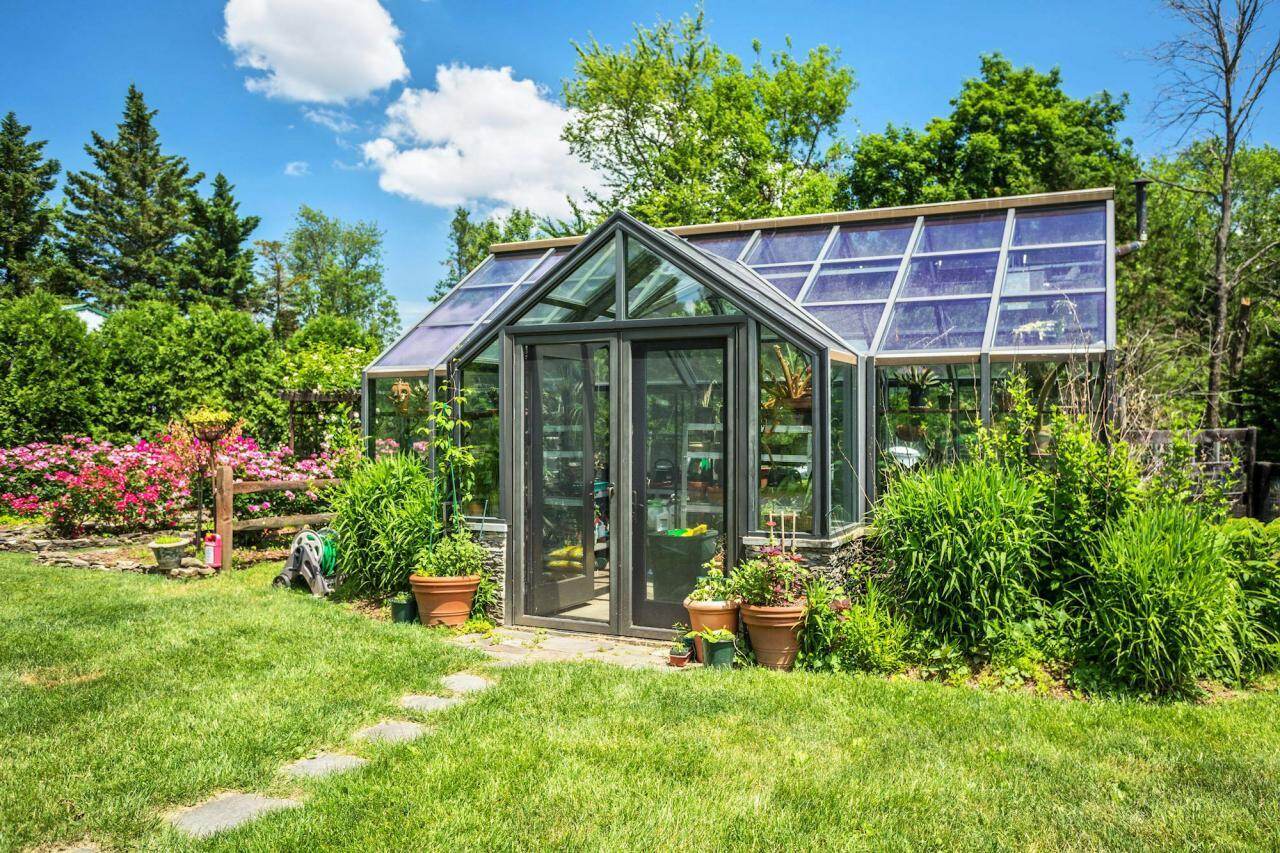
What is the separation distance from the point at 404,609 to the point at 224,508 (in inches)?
122

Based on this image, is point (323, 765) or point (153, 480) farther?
point (153, 480)

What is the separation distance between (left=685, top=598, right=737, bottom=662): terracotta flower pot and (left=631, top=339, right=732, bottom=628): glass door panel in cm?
51

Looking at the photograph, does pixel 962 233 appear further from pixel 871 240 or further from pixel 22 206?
pixel 22 206

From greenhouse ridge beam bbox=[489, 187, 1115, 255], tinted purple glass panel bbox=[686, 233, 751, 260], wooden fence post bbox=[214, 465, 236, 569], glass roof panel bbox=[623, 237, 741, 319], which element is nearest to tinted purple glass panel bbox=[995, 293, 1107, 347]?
greenhouse ridge beam bbox=[489, 187, 1115, 255]

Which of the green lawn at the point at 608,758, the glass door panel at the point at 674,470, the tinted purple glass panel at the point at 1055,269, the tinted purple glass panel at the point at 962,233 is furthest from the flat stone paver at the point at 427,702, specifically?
the tinted purple glass panel at the point at 962,233

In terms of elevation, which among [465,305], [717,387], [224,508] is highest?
[465,305]

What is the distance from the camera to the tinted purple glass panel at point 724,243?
945cm

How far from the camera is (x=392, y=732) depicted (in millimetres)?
4375

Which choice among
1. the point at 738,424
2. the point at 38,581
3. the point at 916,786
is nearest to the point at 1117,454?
the point at 738,424

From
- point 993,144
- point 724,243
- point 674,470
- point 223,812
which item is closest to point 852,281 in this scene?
point 724,243

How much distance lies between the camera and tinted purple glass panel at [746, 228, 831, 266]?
8781mm

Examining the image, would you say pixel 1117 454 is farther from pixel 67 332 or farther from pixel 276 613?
pixel 67 332

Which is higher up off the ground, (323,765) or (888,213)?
(888,213)

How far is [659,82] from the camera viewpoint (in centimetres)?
2352
